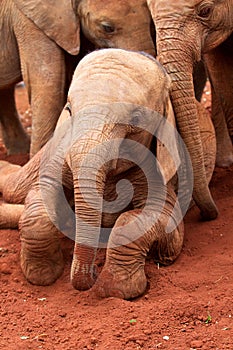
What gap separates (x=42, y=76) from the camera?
6.00 meters

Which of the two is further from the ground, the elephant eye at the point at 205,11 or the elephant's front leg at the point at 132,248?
the elephant eye at the point at 205,11

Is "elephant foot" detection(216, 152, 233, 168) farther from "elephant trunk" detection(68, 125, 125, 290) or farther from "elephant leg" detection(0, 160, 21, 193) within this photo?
"elephant trunk" detection(68, 125, 125, 290)

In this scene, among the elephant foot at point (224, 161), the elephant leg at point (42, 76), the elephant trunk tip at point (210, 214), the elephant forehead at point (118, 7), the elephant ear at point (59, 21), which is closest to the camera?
the elephant trunk tip at point (210, 214)

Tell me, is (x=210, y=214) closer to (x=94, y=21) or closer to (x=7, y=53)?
(x=94, y=21)

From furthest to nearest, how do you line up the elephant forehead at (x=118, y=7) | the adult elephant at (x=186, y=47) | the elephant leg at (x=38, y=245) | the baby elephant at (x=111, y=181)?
the elephant forehead at (x=118, y=7)
the adult elephant at (x=186, y=47)
the elephant leg at (x=38, y=245)
the baby elephant at (x=111, y=181)

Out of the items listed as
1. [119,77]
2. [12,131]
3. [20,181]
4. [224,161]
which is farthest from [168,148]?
[12,131]

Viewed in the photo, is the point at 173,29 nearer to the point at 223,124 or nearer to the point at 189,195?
the point at 189,195

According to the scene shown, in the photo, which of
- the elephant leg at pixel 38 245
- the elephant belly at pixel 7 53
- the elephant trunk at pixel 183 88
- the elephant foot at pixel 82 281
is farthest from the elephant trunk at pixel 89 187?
the elephant belly at pixel 7 53

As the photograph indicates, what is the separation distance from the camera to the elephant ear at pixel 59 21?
19.3ft

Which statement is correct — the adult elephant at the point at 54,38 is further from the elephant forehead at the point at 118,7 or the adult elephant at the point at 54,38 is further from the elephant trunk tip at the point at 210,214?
the elephant trunk tip at the point at 210,214

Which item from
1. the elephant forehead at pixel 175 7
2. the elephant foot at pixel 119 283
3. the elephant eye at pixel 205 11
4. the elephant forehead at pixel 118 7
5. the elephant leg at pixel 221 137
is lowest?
the elephant leg at pixel 221 137

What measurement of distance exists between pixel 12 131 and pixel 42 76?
1230 millimetres

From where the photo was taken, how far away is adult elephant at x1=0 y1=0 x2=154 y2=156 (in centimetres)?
571

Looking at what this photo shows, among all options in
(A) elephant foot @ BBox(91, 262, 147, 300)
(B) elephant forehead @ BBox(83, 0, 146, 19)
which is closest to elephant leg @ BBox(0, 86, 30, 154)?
(B) elephant forehead @ BBox(83, 0, 146, 19)
